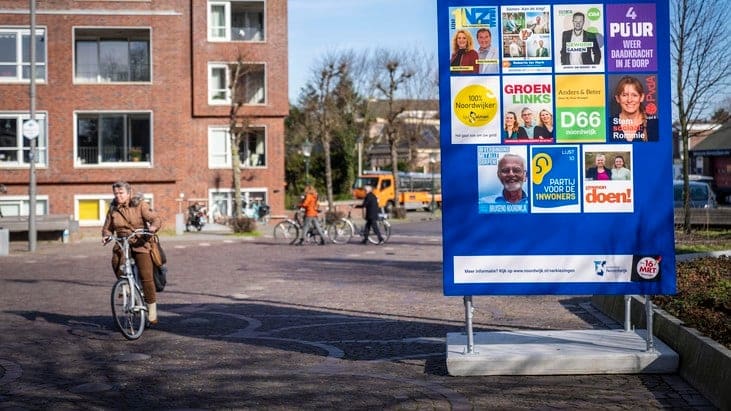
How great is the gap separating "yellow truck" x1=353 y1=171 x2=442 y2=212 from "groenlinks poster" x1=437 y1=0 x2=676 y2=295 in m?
50.3

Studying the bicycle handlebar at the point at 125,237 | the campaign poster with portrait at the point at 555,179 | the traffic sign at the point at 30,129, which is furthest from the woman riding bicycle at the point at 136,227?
the traffic sign at the point at 30,129

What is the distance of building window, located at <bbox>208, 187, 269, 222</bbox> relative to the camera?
45.9 meters

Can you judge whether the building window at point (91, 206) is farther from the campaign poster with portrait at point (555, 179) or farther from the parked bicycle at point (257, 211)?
the campaign poster with portrait at point (555, 179)

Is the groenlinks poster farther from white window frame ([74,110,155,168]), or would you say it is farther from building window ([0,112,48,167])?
building window ([0,112,48,167])

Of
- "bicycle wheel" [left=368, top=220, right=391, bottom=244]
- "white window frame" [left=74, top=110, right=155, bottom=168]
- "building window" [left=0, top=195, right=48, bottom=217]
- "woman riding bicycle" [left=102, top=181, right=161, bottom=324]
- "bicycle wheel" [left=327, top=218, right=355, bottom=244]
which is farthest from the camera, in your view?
"white window frame" [left=74, top=110, right=155, bottom=168]

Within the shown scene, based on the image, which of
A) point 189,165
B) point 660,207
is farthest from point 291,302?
point 189,165

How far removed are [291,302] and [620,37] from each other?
23.9ft

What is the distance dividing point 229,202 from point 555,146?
38495 millimetres

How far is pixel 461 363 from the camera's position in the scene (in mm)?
8492

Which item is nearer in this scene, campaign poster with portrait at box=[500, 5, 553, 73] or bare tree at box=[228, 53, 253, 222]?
campaign poster with portrait at box=[500, 5, 553, 73]

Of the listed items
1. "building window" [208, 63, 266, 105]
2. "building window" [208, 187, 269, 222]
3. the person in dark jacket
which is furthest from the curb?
"building window" [208, 63, 266, 105]

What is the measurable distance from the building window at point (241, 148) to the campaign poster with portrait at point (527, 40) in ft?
123

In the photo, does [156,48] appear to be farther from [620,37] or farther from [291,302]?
[620,37]

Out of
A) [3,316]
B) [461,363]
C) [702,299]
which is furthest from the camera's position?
[3,316]
